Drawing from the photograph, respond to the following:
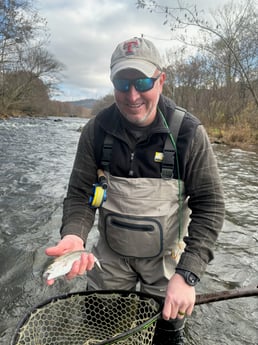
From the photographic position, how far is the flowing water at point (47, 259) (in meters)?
2.93

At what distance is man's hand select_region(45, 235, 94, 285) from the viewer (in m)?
1.71

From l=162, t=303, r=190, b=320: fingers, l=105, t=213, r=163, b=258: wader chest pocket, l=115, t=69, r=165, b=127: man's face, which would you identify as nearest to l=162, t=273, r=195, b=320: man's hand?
l=162, t=303, r=190, b=320: fingers

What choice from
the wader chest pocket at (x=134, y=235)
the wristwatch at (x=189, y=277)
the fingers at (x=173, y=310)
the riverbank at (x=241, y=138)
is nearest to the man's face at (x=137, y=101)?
the wader chest pocket at (x=134, y=235)

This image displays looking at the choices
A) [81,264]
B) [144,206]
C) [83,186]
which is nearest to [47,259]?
[83,186]

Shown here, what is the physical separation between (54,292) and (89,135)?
2.00 metres

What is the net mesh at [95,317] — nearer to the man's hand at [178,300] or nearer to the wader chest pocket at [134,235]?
the man's hand at [178,300]

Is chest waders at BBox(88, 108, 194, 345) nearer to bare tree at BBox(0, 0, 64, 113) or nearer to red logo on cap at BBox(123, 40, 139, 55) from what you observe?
red logo on cap at BBox(123, 40, 139, 55)

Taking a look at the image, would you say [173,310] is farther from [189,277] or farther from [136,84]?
[136,84]

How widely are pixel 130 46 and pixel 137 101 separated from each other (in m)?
0.39

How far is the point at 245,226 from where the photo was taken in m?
5.32

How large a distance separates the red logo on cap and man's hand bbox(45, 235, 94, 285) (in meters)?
1.28

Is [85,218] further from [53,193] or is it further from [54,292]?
[53,193]

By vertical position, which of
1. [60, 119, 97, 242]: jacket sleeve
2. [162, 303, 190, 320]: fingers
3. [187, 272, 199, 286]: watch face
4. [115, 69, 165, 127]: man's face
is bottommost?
[162, 303, 190, 320]: fingers

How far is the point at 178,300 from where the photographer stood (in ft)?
5.83
